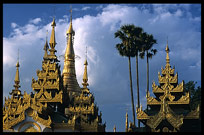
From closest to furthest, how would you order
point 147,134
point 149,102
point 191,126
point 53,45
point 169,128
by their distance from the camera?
point 147,134 → point 169,128 → point 191,126 → point 149,102 → point 53,45

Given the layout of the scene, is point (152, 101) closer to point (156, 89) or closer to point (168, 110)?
point (156, 89)

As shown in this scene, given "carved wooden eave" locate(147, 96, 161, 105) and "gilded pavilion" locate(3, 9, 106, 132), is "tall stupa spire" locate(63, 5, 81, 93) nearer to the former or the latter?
"gilded pavilion" locate(3, 9, 106, 132)

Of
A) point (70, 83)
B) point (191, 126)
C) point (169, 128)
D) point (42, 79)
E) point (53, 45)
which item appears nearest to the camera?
point (169, 128)

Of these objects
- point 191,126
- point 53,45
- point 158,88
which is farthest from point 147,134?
point 53,45

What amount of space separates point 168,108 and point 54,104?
45.7ft

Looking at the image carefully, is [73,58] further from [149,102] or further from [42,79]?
[149,102]

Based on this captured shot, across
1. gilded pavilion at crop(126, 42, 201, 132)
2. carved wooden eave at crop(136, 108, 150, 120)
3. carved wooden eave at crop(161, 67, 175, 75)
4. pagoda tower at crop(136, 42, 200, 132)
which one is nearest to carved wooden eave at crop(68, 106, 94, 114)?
gilded pavilion at crop(126, 42, 201, 132)

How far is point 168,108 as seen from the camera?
119 feet

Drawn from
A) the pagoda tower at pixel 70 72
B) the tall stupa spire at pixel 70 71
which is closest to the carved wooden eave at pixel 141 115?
the pagoda tower at pixel 70 72

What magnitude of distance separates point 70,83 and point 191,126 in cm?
2169

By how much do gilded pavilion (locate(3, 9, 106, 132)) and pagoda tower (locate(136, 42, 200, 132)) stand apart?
17.5ft

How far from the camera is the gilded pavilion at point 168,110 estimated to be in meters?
35.8

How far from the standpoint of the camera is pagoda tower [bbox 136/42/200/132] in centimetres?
3584

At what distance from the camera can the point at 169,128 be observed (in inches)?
1409
